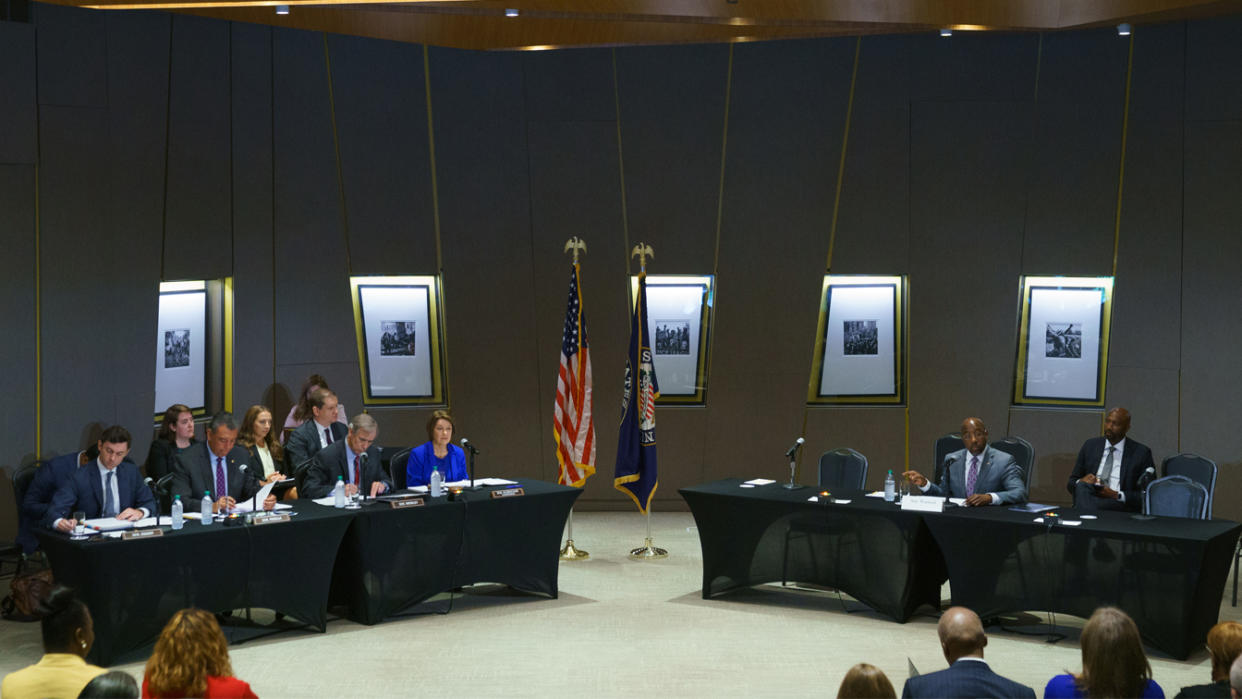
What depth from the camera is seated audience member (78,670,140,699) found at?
3.29 m

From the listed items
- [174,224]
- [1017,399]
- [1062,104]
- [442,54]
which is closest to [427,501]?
[174,224]

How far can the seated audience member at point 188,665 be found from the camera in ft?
11.8

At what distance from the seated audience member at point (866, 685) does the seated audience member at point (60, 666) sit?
2.39 metres

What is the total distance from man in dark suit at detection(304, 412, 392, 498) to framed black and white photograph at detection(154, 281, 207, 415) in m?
2.33

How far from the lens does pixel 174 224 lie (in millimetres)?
9641

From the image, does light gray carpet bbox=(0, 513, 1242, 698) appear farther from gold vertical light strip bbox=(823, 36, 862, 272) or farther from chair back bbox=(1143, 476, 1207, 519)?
gold vertical light strip bbox=(823, 36, 862, 272)

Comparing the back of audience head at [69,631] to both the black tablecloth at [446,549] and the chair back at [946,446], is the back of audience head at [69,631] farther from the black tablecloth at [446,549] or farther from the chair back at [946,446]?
the chair back at [946,446]

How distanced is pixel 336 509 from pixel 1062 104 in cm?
755

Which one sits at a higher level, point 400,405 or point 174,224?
point 174,224

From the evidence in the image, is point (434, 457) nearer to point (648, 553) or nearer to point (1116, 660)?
point (648, 553)

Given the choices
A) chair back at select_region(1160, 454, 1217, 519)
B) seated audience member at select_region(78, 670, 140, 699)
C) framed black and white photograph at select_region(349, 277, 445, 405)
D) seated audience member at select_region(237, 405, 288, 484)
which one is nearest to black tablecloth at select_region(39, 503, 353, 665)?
seated audience member at select_region(237, 405, 288, 484)

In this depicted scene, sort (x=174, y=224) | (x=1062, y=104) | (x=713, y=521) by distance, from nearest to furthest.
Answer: (x=713, y=521) → (x=174, y=224) → (x=1062, y=104)

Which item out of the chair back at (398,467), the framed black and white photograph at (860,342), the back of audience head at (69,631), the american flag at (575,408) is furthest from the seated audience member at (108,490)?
the framed black and white photograph at (860,342)

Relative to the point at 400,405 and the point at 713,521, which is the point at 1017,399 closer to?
the point at 713,521
